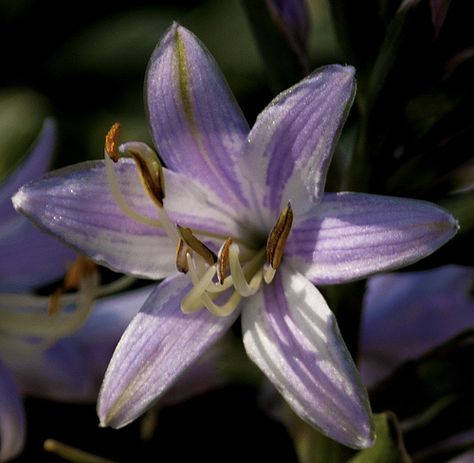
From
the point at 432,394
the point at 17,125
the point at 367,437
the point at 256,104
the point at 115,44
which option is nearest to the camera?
the point at 367,437

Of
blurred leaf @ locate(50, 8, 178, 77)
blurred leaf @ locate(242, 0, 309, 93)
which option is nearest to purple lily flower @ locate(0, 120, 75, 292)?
blurred leaf @ locate(242, 0, 309, 93)

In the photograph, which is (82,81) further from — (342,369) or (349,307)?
(342,369)

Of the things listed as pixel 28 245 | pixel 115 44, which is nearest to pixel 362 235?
pixel 28 245

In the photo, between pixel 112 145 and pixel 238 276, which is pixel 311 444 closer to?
pixel 238 276

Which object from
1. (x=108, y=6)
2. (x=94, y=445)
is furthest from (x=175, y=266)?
(x=108, y=6)

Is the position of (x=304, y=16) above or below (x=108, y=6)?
above

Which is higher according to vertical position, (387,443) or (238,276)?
(238,276)

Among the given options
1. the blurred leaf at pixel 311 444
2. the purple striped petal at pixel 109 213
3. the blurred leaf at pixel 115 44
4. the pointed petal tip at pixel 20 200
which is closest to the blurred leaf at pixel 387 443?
the blurred leaf at pixel 311 444
